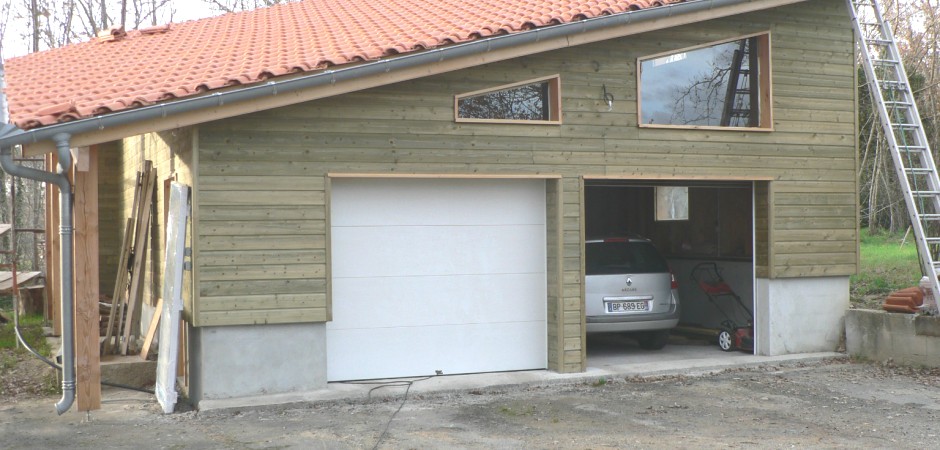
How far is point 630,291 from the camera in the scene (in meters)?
11.5

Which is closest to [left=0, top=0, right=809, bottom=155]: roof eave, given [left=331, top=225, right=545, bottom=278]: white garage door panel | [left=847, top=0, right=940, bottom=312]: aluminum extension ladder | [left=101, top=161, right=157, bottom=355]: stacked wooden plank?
[left=331, top=225, right=545, bottom=278]: white garage door panel

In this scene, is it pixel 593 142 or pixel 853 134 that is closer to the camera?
pixel 593 142

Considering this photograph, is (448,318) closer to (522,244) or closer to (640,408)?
(522,244)

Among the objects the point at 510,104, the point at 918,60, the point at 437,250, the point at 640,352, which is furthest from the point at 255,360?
the point at 918,60

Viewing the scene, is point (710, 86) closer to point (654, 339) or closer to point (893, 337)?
point (654, 339)

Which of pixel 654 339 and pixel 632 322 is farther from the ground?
pixel 632 322

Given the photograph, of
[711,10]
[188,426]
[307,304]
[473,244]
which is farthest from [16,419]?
[711,10]

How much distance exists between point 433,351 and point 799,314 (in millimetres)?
4728

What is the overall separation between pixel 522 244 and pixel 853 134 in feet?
A: 15.3

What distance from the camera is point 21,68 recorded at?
12.2 meters

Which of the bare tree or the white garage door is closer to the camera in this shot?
the white garage door

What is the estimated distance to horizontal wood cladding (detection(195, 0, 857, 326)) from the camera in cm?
884

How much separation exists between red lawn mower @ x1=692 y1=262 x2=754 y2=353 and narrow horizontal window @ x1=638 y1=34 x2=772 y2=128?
2.44 metres

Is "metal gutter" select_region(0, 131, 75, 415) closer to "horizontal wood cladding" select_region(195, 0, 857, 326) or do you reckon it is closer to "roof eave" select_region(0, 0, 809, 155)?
"roof eave" select_region(0, 0, 809, 155)
